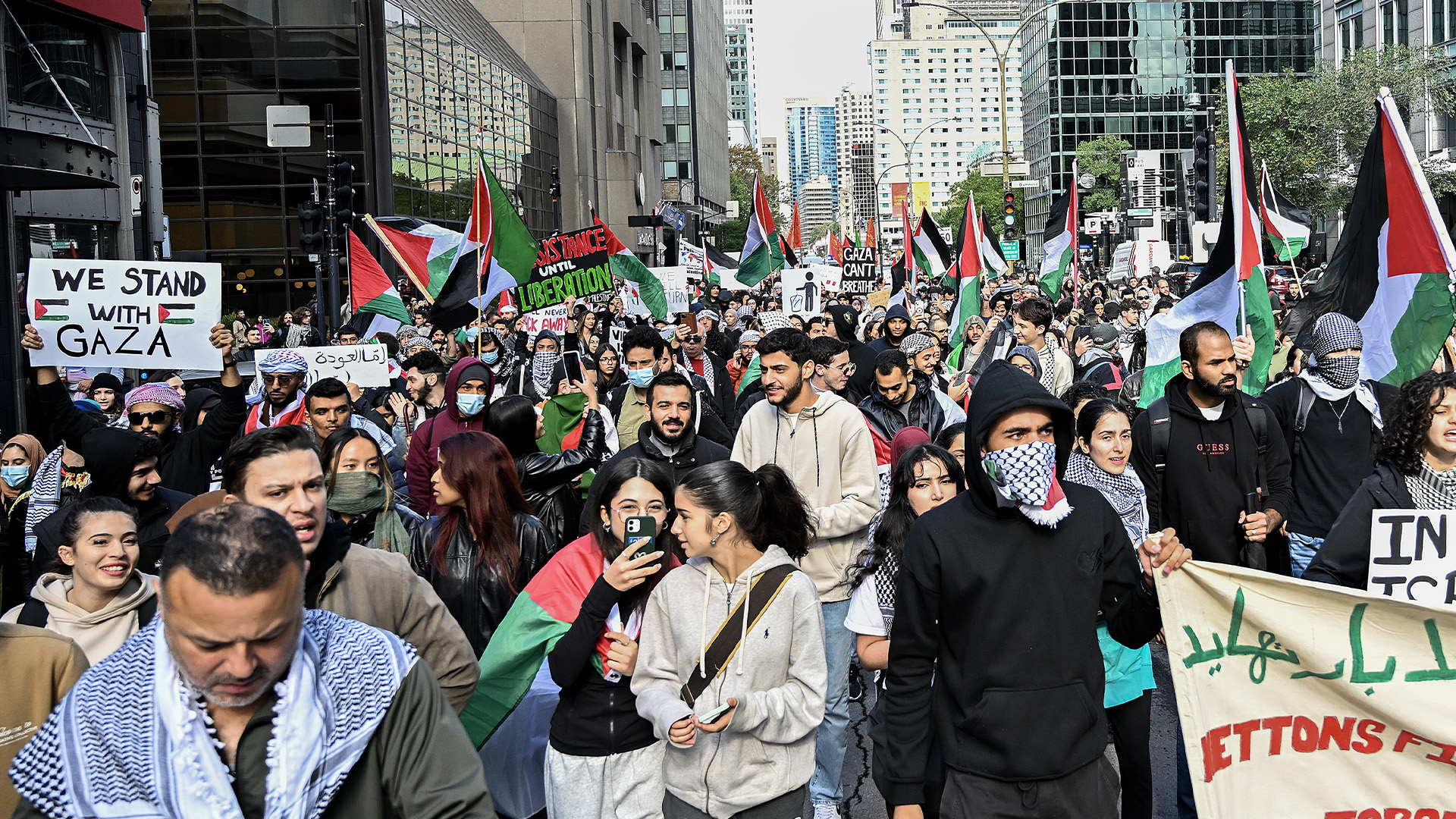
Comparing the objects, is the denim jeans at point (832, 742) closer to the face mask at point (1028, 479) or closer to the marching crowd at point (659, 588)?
the marching crowd at point (659, 588)

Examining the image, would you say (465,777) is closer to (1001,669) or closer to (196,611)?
(196,611)

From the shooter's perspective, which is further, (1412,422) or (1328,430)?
(1328,430)

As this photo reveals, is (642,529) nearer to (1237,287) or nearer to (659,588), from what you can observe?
(659,588)

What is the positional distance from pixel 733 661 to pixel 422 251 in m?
11.8

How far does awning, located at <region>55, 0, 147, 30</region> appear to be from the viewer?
1856cm

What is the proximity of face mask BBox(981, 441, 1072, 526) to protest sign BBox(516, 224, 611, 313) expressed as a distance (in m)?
10.6

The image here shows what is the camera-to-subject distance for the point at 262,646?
89.9 inches

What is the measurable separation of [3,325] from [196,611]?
15.6 m

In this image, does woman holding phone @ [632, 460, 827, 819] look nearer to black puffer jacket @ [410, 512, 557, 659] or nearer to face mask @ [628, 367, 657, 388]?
black puffer jacket @ [410, 512, 557, 659]

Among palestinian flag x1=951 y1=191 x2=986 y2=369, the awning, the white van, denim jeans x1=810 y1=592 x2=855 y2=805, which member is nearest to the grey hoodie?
denim jeans x1=810 y1=592 x2=855 y2=805

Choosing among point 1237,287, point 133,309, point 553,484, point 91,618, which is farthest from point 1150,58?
point 91,618

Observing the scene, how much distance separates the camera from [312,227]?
56.3 ft

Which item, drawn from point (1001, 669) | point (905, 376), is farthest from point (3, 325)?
point (1001, 669)

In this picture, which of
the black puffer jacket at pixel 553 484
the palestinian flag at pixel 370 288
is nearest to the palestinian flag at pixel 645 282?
the palestinian flag at pixel 370 288
